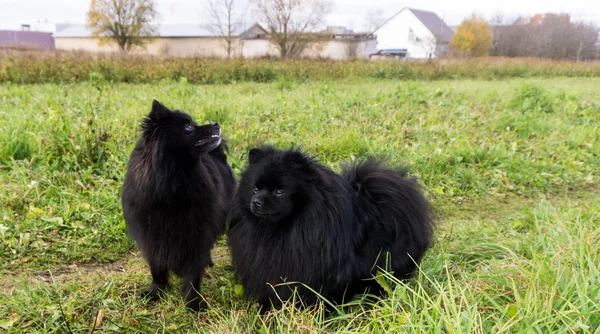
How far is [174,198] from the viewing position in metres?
2.48

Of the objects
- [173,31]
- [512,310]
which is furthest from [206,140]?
[173,31]

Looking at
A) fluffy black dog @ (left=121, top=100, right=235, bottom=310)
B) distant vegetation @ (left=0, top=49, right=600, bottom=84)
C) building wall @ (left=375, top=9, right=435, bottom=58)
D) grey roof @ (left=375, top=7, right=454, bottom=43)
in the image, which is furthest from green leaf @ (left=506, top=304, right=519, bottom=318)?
grey roof @ (left=375, top=7, right=454, bottom=43)

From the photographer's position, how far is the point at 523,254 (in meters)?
3.01

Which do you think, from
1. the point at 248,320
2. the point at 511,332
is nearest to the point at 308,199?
the point at 248,320

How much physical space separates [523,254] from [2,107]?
271 inches

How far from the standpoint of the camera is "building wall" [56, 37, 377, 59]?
103ft

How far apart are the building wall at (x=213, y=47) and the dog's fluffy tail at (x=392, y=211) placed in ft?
90.1

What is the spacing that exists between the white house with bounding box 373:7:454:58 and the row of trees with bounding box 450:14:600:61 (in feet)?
26.1

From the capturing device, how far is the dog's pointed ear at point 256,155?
2348 millimetres

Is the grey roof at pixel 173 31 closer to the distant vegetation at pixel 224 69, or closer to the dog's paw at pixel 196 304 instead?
the distant vegetation at pixel 224 69

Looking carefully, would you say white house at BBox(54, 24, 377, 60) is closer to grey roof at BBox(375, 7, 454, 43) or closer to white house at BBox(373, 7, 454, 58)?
white house at BBox(373, 7, 454, 58)

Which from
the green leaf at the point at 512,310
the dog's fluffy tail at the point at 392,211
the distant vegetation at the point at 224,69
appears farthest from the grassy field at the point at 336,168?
the distant vegetation at the point at 224,69

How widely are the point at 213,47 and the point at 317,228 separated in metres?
40.0

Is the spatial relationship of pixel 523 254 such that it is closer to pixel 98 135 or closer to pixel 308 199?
pixel 308 199
